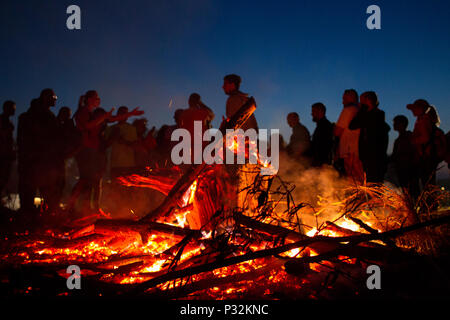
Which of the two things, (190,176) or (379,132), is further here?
(379,132)

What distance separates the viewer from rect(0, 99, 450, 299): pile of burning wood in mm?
1858

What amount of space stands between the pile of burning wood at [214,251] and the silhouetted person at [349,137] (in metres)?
1.71

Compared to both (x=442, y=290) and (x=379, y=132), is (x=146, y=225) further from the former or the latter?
(x=379, y=132)

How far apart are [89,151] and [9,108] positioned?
2.61 meters

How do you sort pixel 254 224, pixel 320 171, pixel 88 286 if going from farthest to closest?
pixel 320 171, pixel 254 224, pixel 88 286

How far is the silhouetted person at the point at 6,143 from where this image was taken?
6141 mm

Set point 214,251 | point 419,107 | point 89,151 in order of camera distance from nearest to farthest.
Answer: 1. point 214,251
2. point 419,107
3. point 89,151

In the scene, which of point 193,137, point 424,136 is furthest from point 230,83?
point 424,136

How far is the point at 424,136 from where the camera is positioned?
5020 millimetres

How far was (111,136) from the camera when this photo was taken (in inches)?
246

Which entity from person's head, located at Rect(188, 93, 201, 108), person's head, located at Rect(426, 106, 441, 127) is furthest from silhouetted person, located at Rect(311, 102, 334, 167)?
person's head, located at Rect(188, 93, 201, 108)

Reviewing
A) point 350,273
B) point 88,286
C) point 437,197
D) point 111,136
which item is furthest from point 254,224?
point 111,136

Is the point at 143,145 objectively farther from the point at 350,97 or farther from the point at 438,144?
the point at 438,144
